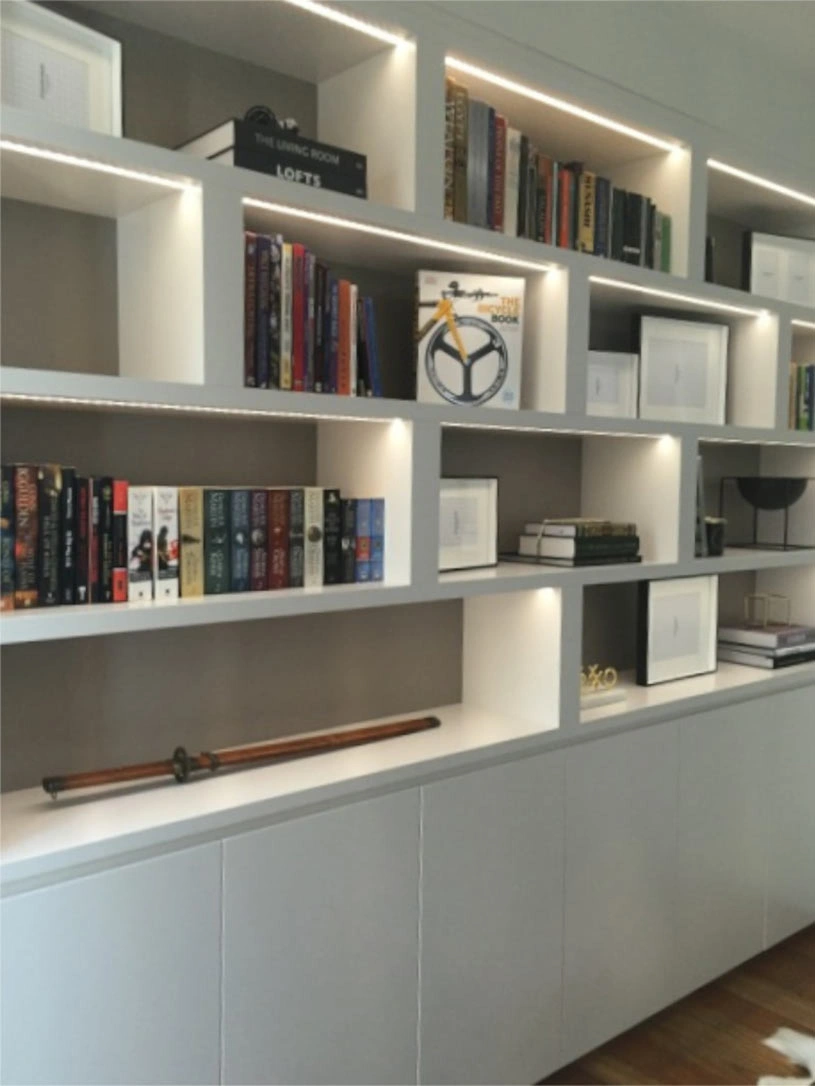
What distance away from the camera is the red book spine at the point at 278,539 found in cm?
176

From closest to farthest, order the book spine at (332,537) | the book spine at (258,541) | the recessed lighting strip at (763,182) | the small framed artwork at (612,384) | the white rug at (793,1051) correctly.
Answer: the book spine at (258,541) → the book spine at (332,537) → the white rug at (793,1051) → the small framed artwork at (612,384) → the recessed lighting strip at (763,182)

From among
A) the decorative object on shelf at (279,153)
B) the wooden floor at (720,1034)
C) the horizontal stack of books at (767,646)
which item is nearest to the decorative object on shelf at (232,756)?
the wooden floor at (720,1034)

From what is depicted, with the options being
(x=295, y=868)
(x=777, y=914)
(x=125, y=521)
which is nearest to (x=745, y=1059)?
(x=777, y=914)

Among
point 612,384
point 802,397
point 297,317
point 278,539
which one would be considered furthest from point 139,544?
point 802,397

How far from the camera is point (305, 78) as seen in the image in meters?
1.99

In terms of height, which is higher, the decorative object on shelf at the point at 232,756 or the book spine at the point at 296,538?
the book spine at the point at 296,538

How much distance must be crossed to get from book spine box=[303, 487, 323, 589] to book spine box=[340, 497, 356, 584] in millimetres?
52

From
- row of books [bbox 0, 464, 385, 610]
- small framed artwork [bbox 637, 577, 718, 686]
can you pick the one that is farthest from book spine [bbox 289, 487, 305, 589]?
small framed artwork [bbox 637, 577, 718, 686]

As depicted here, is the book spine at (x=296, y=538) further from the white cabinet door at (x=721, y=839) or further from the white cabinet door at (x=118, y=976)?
the white cabinet door at (x=721, y=839)

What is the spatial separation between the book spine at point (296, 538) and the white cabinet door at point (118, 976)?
1.64 ft

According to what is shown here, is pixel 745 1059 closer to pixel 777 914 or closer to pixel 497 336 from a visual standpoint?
pixel 777 914

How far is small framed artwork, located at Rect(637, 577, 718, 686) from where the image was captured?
8.29 feet

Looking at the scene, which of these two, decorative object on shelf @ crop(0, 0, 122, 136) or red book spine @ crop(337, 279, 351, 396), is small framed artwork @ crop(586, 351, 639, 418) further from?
decorative object on shelf @ crop(0, 0, 122, 136)

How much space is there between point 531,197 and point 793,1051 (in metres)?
2.11
